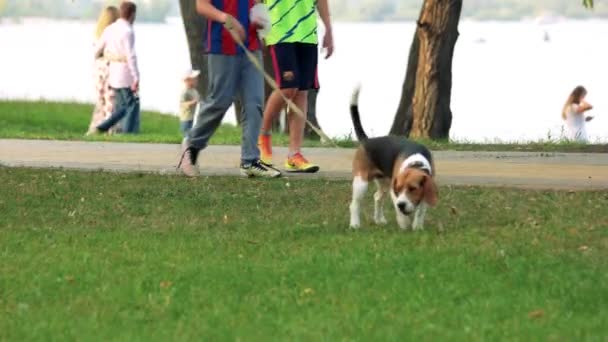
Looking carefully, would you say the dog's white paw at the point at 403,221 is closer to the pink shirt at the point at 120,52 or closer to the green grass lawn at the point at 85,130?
the green grass lawn at the point at 85,130

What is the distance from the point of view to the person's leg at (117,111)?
20.8 m

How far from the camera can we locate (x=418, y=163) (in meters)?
9.07

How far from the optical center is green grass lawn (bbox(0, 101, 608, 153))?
49.6 feet

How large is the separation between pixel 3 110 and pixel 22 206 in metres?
18.0

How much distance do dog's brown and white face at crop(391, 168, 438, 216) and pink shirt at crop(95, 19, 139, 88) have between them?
1154 centimetres

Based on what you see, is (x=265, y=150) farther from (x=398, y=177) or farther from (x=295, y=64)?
(x=398, y=177)

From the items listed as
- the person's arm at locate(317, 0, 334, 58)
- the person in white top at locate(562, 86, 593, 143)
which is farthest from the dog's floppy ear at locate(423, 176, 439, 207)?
the person in white top at locate(562, 86, 593, 143)

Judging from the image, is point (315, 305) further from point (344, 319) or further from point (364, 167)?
point (364, 167)

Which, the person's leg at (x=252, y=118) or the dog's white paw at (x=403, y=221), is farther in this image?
the person's leg at (x=252, y=118)

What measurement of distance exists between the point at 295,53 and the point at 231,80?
0.51 metres

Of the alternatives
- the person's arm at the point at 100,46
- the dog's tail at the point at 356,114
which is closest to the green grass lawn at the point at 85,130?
the person's arm at the point at 100,46

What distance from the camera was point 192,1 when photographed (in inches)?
827

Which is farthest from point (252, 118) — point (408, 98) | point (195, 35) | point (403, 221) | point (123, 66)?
point (195, 35)

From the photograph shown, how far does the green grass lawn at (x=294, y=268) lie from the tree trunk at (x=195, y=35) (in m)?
10.3
